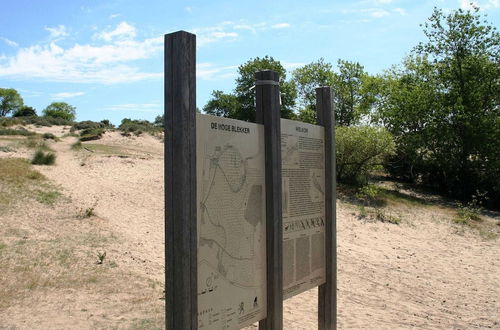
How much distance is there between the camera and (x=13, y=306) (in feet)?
17.0

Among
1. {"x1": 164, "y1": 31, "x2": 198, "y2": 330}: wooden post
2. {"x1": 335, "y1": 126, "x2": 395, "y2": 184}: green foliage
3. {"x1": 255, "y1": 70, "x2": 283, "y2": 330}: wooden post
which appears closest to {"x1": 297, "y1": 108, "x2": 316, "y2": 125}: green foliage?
{"x1": 335, "y1": 126, "x2": 395, "y2": 184}: green foliage

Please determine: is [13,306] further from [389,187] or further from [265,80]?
[389,187]

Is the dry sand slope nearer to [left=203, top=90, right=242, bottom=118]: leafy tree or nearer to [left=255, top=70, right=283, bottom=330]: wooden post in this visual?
[left=255, top=70, right=283, bottom=330]: wooden post

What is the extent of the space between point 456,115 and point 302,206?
19252mm

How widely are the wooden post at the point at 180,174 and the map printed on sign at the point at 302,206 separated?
4.18ft

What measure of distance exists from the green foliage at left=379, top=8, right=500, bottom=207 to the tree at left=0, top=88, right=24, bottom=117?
7612 cm

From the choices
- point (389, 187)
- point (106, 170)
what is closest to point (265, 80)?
point (106, 170)

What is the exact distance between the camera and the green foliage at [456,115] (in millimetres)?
20922

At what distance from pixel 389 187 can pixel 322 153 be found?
17.9 m

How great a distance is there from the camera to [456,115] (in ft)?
68.0

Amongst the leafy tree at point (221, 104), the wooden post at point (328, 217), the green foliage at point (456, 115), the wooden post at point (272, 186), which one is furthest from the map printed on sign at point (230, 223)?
the leafy tree at point (221, 104)

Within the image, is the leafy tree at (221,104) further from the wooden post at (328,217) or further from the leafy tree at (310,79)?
the wooden post at (328,217)

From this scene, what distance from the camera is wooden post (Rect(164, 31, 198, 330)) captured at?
98.3 inches

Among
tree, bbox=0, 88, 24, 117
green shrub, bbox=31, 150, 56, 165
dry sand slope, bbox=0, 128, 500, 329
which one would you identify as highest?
tree, bbox=0, 88, 24, 117
